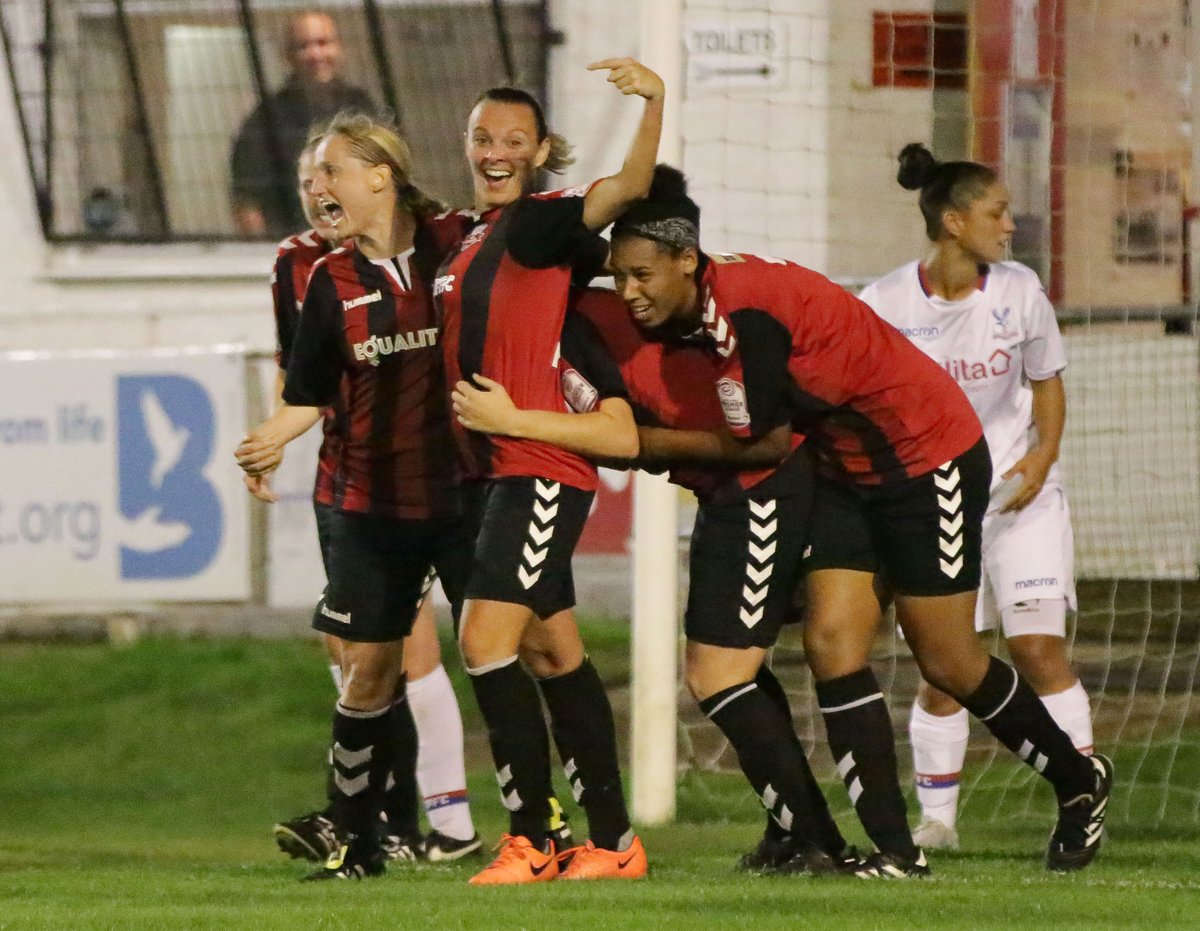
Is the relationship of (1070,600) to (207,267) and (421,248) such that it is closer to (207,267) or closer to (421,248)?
(421,248)

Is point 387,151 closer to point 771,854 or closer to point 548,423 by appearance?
point 548,423

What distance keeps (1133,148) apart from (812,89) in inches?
47.8

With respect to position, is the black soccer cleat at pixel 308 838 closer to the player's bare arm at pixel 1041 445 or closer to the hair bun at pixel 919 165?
the player's bare arm at pixel 1041 445

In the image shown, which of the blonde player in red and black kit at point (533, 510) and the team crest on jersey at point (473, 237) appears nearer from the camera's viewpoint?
the blonde player in red and black kit at point (533, 510)

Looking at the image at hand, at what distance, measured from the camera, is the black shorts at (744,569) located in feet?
15.9

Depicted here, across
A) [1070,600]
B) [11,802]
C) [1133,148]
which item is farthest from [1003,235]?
[11,802]

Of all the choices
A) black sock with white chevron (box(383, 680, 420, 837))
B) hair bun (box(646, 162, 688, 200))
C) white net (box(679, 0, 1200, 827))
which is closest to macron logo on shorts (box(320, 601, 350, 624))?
black sock with white chevron (box(383, 680, 420, 837))

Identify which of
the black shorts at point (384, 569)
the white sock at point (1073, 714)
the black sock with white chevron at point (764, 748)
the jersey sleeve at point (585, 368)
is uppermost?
the jersey sleeve at point (585, 368)

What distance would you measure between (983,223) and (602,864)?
6.81 feet

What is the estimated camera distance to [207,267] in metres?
13.2

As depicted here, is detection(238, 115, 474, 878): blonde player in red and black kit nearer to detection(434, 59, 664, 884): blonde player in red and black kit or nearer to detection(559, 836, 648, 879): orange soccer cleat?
detection(434, 59, 664, 884): blonde player in red and black kit

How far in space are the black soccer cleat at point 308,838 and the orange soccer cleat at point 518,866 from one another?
0.56 meters

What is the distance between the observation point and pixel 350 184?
A: 511cm

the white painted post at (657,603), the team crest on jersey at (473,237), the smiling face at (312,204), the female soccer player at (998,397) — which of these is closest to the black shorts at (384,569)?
the team crest on jersey at (473,237)
